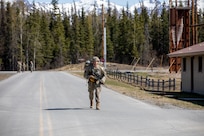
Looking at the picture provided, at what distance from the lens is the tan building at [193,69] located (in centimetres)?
2786

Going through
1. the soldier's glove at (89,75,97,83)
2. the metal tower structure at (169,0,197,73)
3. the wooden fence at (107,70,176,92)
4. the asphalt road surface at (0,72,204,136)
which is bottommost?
the wooden fence at (107,70,176,92)

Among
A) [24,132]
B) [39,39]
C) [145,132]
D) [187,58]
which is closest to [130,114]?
[145,132]

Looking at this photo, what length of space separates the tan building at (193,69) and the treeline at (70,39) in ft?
225

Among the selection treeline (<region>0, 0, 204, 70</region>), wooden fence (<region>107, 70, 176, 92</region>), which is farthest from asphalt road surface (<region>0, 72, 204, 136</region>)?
treeline (<region>0, 0, 204, 70</region>)

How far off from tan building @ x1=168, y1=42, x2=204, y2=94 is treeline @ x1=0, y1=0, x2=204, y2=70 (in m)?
68.6

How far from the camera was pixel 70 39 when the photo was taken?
11081 centimetres

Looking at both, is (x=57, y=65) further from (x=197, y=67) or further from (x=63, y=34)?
(x=197, y=67)

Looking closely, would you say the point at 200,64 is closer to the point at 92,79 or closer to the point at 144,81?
the point at 92,79

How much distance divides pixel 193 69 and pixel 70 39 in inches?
3244

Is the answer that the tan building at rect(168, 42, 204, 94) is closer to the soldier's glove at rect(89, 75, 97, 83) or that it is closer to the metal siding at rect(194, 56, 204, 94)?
the metal siding at rect(194, 56, 204, 94)

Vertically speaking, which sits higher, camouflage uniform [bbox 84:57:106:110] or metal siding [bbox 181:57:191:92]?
camouflage uniform [bbox 84:57:106:110]

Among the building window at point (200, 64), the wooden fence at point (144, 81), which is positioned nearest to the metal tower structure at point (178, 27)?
the wooden fence at point (144, 81)

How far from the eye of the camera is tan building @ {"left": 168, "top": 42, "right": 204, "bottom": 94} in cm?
2786

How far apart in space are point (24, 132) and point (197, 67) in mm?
19459
